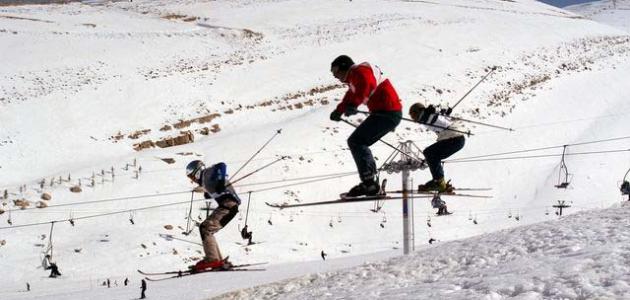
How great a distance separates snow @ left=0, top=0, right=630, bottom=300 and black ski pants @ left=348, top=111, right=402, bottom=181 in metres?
1.48

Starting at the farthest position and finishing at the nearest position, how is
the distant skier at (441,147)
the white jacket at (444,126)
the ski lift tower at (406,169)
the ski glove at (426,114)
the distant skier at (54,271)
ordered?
the distant skier at (54,271)
the ski lift tower at (406,169)
the distant skier at (441,147)
the white jacket at (444,126)
the ski glove at (426,114)

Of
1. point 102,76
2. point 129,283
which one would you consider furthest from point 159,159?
point 102,76

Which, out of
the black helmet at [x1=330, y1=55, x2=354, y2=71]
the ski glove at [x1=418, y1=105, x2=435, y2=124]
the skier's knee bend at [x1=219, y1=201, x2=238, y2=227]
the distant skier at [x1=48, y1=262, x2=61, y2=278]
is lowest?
the distant skier at [x1=48, y1=262, x2=61, y2=278]

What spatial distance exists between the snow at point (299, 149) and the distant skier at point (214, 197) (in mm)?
933

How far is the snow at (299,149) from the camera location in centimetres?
781

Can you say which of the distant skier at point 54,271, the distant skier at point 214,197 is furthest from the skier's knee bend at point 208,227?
the distant skier at point 54,271

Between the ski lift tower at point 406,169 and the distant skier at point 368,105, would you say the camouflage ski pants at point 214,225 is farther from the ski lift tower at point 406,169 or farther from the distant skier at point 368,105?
the ski lift tower at point 406,169

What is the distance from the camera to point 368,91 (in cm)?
852

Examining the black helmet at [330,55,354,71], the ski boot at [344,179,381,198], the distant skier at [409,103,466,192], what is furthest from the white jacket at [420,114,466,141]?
the black helmet at [330,55,354,71]

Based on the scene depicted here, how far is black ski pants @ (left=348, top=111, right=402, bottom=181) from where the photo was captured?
354 inches

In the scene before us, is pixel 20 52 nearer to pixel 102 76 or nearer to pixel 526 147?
pixel 102 76

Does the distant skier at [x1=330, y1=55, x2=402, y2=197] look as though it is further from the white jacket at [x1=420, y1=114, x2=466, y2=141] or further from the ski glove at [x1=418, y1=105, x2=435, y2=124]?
the white jacket at [x1=420, y1=114, x2=466, y2=141]

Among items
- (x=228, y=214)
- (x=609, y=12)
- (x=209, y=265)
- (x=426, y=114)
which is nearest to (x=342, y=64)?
(x=426, y=114)

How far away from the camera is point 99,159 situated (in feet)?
93.7
